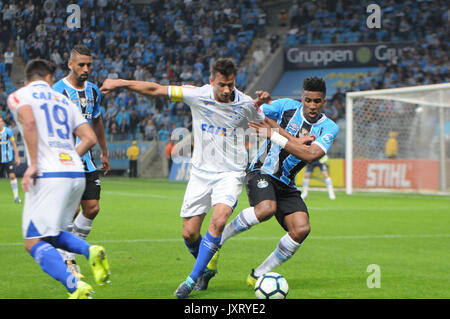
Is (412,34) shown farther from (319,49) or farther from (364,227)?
(364,227)

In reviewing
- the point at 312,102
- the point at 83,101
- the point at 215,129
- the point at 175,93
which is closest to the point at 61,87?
the point at 83,101

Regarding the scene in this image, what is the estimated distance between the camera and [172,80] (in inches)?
1212

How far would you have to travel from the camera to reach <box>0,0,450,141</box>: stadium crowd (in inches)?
1156

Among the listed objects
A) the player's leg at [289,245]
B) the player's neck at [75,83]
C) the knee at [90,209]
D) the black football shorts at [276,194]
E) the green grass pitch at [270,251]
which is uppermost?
the player's neck at [75,83]

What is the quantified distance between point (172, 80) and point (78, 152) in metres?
25.5

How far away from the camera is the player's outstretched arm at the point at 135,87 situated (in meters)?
5.82

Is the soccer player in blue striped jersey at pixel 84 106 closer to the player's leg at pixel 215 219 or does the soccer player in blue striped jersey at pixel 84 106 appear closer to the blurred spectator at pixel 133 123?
the player's leg at pixel 215 219

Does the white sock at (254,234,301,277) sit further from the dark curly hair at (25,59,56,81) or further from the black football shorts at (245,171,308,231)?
the dark curly hair at (25,59,56,81)

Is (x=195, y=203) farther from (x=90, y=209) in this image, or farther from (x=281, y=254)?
(x=90, y=209)

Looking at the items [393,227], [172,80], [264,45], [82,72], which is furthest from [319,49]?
[82,72]

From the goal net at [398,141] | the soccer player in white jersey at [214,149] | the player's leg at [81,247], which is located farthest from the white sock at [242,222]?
the goal net at [398,141]

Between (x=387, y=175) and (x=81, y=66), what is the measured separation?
1717 cm

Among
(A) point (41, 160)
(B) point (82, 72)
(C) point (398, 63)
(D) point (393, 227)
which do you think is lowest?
(D) point (393, 227)

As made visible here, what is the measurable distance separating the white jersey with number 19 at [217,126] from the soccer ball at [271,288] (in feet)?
3.99
